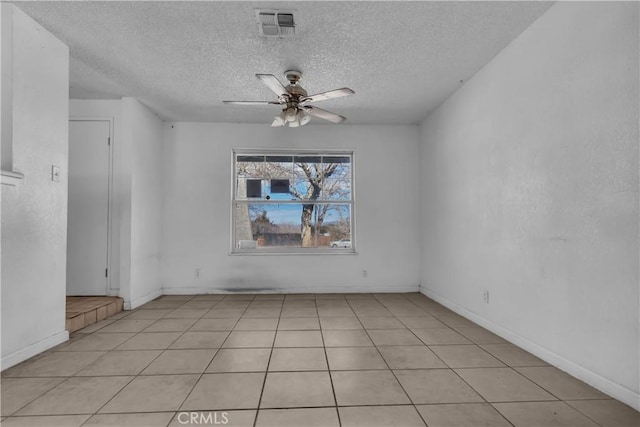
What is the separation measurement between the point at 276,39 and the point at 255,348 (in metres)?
2.48

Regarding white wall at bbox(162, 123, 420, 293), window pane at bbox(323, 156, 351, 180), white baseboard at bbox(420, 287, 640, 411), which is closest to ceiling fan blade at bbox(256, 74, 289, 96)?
white wall at bbox(162, 123, 420, 293)

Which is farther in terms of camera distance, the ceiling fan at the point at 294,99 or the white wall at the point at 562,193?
the ceiling fan at the point at 294,99

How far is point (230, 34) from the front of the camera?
96.9 inches

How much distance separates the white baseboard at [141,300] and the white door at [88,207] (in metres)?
0.34

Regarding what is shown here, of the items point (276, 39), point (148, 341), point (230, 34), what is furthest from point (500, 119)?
point (148, 341)

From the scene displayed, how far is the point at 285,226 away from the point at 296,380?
2.93 metres

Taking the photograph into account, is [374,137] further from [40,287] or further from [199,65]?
[40,287]

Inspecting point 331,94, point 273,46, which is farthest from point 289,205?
point 273,46

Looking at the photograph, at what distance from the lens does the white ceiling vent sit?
2199 mm

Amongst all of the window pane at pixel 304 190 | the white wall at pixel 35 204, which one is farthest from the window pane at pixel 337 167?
the white wall at pixel 35 204

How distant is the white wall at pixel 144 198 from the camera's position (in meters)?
3.71

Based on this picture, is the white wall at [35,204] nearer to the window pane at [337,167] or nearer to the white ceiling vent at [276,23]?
the white ceiling vent at [276,23]

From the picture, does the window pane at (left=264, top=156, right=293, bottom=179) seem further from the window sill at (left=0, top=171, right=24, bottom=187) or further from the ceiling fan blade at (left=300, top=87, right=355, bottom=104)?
the window sill at (left=0, top=171, right=24, bottom=187)
